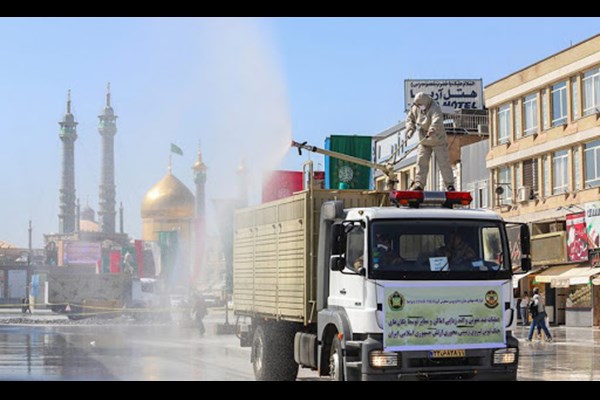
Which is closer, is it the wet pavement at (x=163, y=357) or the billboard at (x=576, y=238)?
the wet pavement at (x=163, y=357)

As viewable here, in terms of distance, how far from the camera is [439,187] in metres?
59.0

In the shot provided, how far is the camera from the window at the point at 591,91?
43.4 metres

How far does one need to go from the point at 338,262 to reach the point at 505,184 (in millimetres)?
40427

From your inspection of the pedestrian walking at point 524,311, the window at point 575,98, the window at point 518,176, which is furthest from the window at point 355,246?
the window at point 518,176

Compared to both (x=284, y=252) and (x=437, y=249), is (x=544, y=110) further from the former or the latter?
(x=437, y=249)

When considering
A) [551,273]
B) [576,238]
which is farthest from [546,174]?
[576,238]

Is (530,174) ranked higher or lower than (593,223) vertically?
higher

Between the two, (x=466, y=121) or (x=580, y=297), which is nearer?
(x=580, y=297)

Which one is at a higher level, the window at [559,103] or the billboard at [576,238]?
the window at [559,103]

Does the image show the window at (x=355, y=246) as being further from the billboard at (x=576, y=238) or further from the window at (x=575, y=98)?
the window at (x=575, y=98)

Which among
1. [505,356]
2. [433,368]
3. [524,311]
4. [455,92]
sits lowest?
[524,311]

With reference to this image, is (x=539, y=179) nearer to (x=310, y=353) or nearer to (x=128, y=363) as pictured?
(x=128, y=363)

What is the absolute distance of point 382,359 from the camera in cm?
1304

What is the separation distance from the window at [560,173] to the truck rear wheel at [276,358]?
104 feet
